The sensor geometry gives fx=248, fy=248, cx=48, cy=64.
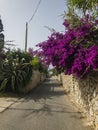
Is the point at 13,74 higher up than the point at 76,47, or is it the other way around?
the point at 76,47

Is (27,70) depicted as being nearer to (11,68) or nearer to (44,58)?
(11,68)

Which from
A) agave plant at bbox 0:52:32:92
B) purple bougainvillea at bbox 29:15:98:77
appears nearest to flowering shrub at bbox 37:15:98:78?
→ purple bougainvillea at bbox 29:15:98:77

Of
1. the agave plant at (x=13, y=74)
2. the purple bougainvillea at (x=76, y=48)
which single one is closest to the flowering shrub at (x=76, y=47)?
the purple bougainvillea at (x=76, y=48)

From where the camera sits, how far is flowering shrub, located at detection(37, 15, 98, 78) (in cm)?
796

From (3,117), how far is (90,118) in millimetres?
3124

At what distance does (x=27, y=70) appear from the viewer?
1867 centimetres

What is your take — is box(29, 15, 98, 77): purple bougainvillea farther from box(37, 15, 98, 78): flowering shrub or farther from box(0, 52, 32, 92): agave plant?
box(0, 52, 32, 92): agave plant

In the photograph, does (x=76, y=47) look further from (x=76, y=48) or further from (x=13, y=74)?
(x=13, y=74)

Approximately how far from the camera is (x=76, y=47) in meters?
9.00

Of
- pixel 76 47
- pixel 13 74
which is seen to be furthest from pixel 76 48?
pixel 13 74

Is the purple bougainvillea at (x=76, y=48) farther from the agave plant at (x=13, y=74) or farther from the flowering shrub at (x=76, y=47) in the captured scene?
the agave plant at (x=13, y=74)

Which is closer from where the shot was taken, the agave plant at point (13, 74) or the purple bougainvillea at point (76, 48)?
the purple bougainvillea at point (76, 48)

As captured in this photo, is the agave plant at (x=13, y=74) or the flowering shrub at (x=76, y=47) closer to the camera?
the flowering shrub at (x=76, y=47)

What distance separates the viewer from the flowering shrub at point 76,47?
796 cm
